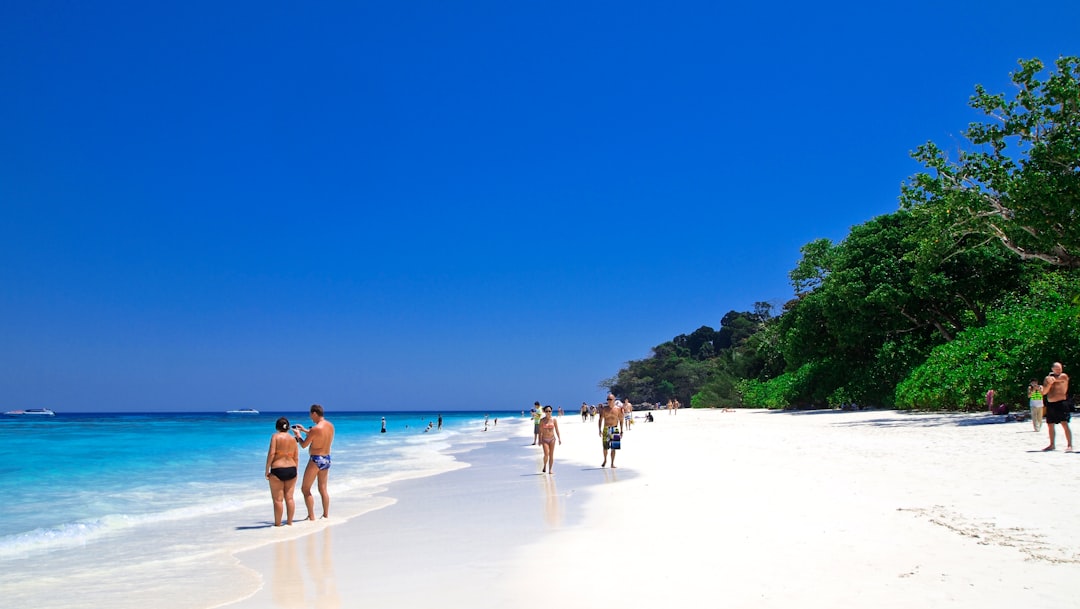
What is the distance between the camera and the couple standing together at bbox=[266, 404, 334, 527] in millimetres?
9508

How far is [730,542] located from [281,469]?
6142 mm

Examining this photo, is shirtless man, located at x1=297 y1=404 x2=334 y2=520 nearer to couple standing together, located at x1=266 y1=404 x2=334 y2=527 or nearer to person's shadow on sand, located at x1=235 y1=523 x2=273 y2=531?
couple standing together, located at x1=266 y1=404 x2=334 y2=527

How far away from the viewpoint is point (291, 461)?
31.8ft

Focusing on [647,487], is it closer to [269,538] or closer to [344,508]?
[344,508]

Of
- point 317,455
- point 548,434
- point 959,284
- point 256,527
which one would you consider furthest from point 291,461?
point 959,284

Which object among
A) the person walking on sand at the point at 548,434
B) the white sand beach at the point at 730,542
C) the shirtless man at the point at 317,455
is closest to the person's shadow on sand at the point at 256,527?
the shirtless man at the point at 317,455

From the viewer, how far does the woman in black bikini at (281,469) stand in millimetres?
9484

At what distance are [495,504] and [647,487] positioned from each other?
251cm

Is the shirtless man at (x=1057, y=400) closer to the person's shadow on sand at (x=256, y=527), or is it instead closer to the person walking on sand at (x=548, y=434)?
the person walking on sand at (x=548, y=434)

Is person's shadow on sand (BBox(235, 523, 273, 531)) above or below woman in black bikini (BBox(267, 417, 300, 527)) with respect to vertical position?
below

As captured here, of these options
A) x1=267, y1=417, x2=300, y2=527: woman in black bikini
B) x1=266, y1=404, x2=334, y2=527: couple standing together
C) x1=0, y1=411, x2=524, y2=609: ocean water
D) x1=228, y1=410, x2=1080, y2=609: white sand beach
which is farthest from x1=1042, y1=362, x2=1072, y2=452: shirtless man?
x1=267, y1=417, x2=300, y2=527: woman in black bikini

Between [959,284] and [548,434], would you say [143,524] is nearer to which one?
[548,434]

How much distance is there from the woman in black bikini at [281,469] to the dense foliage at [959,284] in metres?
18.0

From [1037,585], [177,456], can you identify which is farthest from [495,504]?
[177,456]
